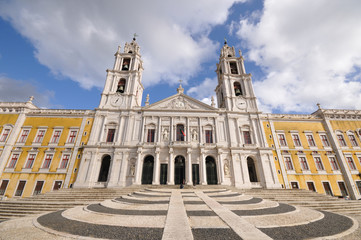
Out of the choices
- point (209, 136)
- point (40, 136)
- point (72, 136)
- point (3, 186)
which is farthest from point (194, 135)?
point (3, 186)

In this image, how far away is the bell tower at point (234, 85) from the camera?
25688 mm

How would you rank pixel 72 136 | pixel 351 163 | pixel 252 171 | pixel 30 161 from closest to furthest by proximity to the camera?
pixel 30 161, pixel 351 163, pixel 72 136, pixel 252 171

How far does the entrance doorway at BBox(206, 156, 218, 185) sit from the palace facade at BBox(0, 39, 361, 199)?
5.2 inches

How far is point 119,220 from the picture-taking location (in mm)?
5906

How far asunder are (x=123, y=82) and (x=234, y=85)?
70.2 ft

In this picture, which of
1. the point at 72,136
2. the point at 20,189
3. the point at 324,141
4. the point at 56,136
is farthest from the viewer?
the point at 324,141

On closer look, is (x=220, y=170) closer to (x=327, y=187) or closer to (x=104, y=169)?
(x=327, y=187)

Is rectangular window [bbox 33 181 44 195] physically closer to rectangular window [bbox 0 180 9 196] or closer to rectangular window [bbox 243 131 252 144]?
rectangular window [bbox 0 180 9 196]

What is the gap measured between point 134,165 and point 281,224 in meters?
18.3

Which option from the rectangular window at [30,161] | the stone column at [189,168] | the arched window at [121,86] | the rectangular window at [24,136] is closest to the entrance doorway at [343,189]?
the stone column at [189,168]

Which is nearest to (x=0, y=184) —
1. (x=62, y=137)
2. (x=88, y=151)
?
(x=62, y=137)

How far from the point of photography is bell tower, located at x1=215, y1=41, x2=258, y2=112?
1011 inches

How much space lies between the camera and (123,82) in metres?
28.1

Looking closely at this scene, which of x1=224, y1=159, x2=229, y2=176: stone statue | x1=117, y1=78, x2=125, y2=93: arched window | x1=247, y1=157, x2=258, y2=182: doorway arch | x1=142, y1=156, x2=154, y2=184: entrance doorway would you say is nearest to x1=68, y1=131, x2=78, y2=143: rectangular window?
x1=117, y1=78, x2=125, y2=93: arched window
